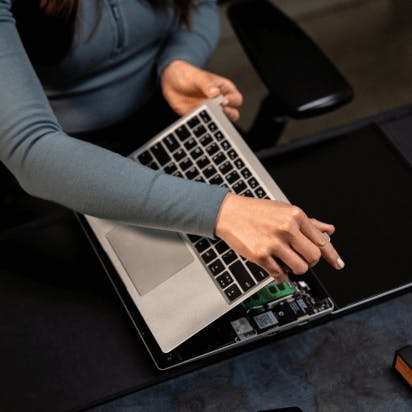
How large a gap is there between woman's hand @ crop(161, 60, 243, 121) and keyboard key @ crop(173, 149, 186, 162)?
0.10 metres

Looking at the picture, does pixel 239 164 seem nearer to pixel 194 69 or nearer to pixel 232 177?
pixel 232 177

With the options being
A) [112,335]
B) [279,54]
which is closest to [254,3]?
[279,54]

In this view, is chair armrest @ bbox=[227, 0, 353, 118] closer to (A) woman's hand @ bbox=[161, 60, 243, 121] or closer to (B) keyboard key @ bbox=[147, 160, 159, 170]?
(A) woman's hand @ bbox=[161, 60, 243, 121]

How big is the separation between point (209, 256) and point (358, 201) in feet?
0.83

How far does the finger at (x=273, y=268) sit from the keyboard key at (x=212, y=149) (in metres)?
0.21

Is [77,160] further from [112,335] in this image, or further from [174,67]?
[174,67]

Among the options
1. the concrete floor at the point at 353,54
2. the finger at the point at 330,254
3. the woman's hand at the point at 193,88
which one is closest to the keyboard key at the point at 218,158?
the woman's hand at the point at 193,88

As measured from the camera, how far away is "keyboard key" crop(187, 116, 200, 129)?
A: 2.66ft

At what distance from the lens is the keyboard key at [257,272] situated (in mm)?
678

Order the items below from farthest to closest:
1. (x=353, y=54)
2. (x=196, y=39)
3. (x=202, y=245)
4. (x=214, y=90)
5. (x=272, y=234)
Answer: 1. (x=353, y=54)
2. (x=196, y=39)
3. (x=214, y=90)
4. (x=202, y=245)
5. (x=272, y=234)

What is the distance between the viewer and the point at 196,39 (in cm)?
102

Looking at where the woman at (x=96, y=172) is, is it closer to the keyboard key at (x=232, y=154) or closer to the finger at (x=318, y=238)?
the finger at (x=318, y=238)

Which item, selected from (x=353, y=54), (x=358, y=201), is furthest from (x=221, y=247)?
(x=353, y=54)

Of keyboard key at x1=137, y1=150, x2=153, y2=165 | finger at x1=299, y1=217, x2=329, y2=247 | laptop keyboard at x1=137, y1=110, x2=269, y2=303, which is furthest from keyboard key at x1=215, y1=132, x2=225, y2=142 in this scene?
finger at x1=299, y1=217, x2=329, y2=247
